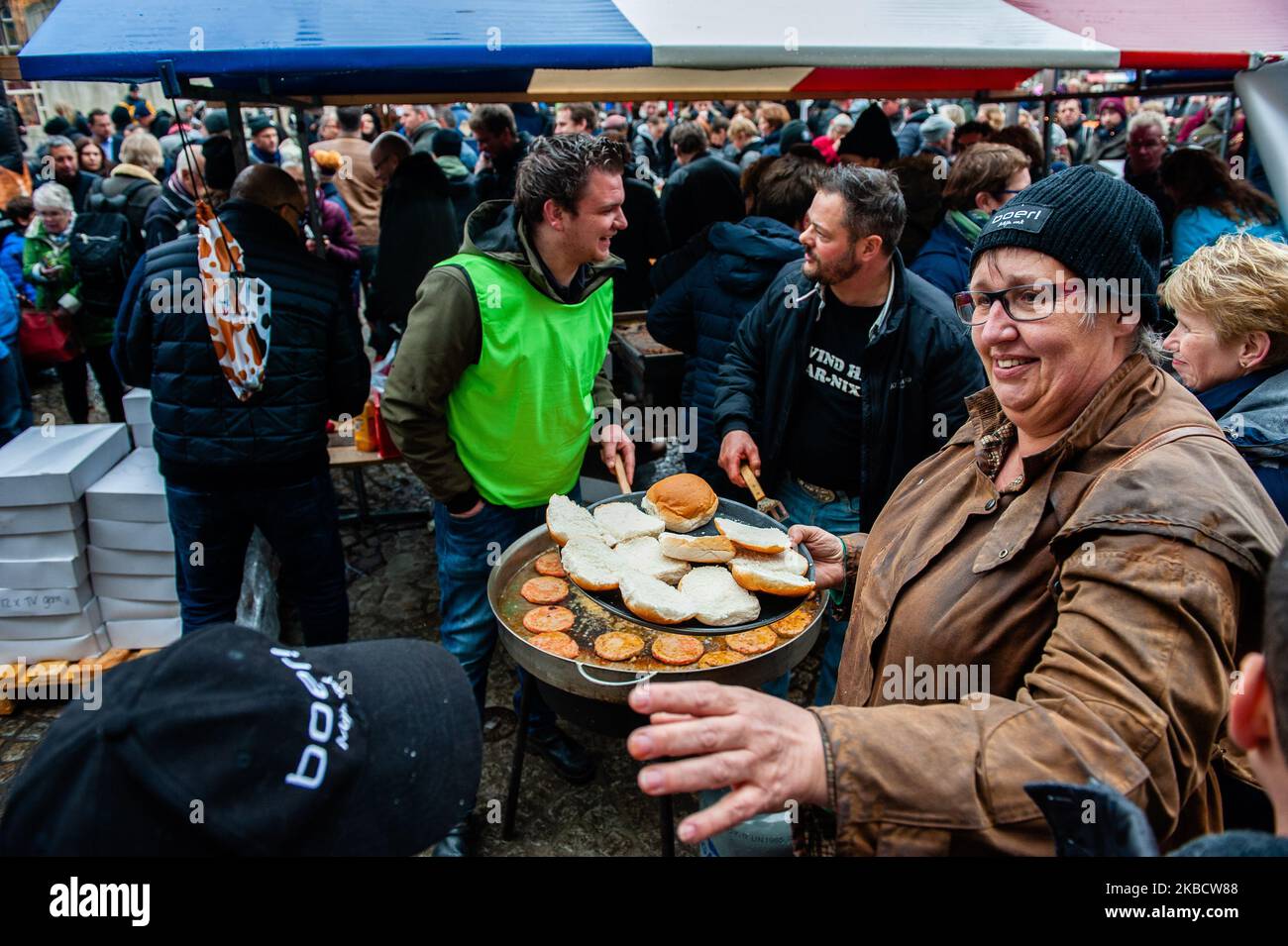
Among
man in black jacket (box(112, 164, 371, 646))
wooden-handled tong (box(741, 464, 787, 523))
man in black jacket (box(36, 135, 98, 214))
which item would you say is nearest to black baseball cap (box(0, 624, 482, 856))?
wooden-handled tong (box(741, 464, 787, 523))

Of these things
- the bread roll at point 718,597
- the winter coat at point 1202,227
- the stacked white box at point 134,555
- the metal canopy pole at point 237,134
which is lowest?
the stacked white box at point 134,555

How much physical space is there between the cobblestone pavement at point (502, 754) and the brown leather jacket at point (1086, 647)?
7.54ft

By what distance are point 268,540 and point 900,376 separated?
9.75 feet

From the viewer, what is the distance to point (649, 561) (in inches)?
114

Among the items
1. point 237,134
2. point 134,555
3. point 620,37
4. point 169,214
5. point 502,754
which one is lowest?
point 502,754

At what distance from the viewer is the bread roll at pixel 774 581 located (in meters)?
2.68

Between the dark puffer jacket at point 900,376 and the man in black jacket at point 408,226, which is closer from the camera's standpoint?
the dark puffer jacket at point 900,376

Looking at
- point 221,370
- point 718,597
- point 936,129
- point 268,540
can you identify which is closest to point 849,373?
point 718,597

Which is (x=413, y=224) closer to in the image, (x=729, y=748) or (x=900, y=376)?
(x=900, y=376)

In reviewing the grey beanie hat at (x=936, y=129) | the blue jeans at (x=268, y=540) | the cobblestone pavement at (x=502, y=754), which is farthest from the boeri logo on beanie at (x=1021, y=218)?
the grey beanie hat at (x=936, y=129)

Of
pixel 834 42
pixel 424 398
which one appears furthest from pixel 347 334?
pixel 834 42

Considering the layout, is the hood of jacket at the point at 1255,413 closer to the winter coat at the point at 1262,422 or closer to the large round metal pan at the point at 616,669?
the winter coat at the point at 1262,422

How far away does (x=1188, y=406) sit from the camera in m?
1.57
